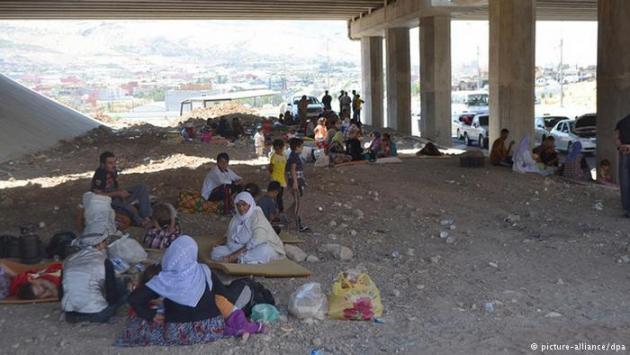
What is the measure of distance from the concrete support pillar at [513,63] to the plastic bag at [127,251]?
1380 cm

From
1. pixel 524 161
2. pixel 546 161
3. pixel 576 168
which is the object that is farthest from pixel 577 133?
pixel 576 168

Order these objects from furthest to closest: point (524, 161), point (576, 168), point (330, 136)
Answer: point (330, 136)
point (524, 161)
point (576, 168)

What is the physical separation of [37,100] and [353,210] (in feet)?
83.2

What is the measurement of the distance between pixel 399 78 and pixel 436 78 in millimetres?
4244

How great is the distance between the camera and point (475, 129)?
88.6 feet

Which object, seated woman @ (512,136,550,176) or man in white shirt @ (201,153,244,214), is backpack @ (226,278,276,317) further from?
seated woman @ (512,136,550,176)

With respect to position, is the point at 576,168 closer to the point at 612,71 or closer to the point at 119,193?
the point at 612,71

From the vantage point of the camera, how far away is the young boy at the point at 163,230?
862 cm

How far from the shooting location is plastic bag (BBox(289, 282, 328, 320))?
6.03m

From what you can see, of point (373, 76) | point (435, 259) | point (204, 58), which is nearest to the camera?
point (435, 259)

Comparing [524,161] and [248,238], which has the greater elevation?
[248,238]

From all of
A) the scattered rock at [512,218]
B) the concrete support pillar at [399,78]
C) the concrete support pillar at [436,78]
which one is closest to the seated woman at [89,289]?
the scattered rock at [512,218]

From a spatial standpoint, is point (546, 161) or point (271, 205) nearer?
point (271, 205)

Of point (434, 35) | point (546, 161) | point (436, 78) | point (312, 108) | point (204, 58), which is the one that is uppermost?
point (204, 58)
